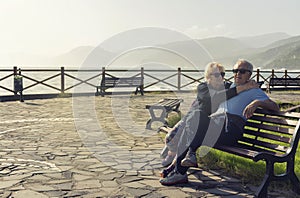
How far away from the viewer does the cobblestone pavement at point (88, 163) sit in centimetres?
362

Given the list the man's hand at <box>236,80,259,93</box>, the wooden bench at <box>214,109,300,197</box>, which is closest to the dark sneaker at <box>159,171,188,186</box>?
the wooden bench at <box>214,109,300,197</box>

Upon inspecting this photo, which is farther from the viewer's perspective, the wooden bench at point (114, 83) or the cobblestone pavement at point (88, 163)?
the wooden bench at point (114, 83)

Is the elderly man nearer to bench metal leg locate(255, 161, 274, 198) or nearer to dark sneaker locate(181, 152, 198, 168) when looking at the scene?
dark sneaker locate(181, 152, 198, 168)

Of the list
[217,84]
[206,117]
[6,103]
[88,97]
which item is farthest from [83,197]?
[88,97]

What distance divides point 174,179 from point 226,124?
2.78ft

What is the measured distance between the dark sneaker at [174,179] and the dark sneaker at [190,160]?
162 mm

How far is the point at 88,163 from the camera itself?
181 inches

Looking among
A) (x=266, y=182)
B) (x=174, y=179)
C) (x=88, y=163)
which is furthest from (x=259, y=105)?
(x=88, y=163)

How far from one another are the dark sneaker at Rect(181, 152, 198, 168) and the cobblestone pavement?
0.27 m

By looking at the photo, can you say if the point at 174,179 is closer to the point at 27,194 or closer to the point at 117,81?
the point at 27,194

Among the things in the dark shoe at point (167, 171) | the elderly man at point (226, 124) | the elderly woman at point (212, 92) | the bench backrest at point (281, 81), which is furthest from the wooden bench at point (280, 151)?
the bench backrest at point (281, 81)

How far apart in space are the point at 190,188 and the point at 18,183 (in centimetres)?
188

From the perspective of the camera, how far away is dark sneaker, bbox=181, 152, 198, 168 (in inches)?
145

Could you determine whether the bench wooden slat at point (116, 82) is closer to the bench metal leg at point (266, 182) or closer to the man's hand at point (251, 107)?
the man's hand at point (251, 107)
